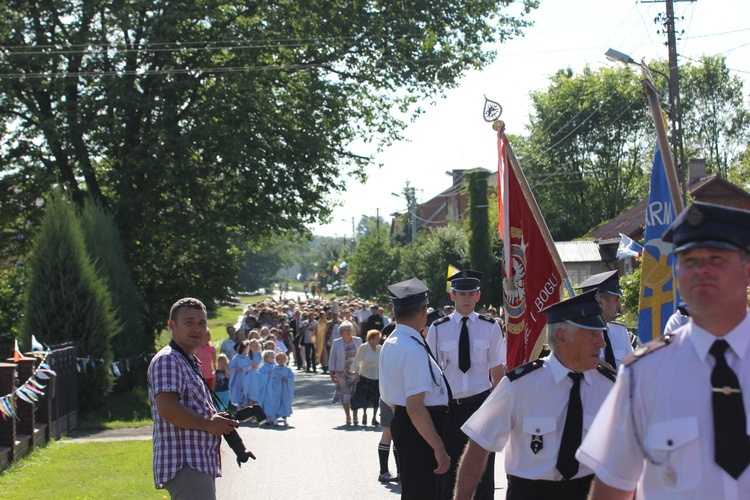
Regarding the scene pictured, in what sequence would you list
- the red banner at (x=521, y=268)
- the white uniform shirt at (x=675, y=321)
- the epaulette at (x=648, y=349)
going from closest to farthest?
the epaulette at (x=648, y=349) → the white uniform shirt at (x=675, y=321) → the red banner at (x=521, y=268)

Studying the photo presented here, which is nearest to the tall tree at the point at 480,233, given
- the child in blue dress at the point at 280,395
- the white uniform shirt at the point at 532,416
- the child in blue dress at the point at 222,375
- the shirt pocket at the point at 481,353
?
the child in blue dress at the point at 280,395

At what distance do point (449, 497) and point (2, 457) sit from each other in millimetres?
6998

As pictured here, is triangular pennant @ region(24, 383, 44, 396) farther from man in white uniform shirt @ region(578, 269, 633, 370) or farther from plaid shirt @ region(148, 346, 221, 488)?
man in white uniform shirt @ region(578, 269, 633, 370)

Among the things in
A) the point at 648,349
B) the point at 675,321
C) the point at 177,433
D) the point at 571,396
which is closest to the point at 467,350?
the point at 675,321

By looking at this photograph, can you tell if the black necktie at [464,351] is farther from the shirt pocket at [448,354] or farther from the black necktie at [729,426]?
the black necktie at [729,426]

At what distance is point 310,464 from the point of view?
43.0 feet

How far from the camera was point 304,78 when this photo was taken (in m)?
27.7

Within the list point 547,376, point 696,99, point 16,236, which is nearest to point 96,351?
point 16,236

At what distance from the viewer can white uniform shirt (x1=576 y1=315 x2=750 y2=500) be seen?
8.87 feet

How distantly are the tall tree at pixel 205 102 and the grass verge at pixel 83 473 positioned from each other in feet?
38.3

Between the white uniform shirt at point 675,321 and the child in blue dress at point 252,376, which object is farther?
the child in blue dress at point 252,376

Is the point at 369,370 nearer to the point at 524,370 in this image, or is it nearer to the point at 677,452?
the point at 524,370

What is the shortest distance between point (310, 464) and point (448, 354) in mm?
5162

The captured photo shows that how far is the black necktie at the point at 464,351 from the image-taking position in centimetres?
846
